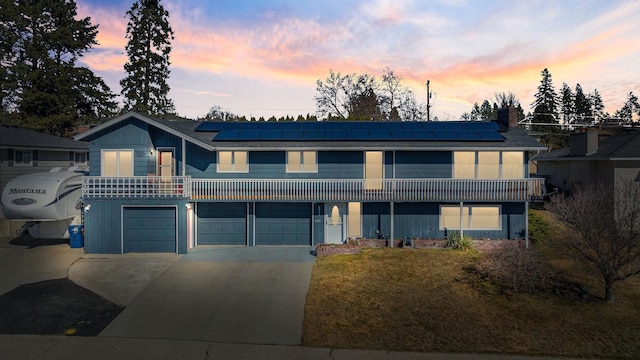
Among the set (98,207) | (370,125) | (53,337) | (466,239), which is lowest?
(53,337)

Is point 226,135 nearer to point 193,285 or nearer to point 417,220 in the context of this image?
point 193,285

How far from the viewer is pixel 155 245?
1859 centimetres

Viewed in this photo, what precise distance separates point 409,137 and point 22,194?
20.4m

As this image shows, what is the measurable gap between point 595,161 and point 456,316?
20.7 metres

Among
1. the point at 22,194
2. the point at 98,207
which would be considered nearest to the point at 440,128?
the point at 98,207

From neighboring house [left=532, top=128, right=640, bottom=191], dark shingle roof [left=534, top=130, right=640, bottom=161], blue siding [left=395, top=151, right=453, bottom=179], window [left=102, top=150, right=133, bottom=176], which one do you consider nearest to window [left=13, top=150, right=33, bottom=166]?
window [left=102, top=150, right=133, bottom=176]

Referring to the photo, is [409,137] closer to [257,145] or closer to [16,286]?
[257,145]

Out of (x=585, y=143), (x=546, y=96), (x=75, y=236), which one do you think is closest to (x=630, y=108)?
(x=546, y=96)

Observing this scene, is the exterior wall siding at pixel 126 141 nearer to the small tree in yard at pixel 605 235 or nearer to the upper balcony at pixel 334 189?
the upper balcony at pixel 334 189

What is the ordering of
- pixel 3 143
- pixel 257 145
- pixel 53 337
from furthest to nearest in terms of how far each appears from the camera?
1. pixel 3 143
2. pixel 257 145
3. pixel 53 337

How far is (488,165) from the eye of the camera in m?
20.1

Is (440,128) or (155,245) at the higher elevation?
(440,128)

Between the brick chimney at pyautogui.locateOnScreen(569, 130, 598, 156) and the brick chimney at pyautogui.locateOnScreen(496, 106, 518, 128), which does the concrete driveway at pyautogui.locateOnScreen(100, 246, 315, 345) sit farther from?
the brick chimney at pyautogui.locateOnScreen(569, 130, 598, 156)

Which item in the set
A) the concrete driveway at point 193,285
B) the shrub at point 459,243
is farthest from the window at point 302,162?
the shrub at point 459,243
